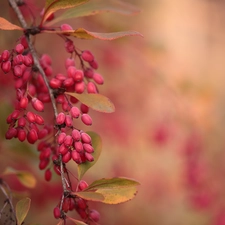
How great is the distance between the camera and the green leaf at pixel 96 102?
903mm

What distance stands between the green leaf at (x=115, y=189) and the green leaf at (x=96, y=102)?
0.16m


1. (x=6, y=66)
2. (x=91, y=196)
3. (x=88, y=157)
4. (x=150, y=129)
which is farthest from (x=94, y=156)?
(x=150, y=129)

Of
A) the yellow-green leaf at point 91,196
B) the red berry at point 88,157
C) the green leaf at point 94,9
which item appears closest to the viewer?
the yellow-green leaf at point 91,196

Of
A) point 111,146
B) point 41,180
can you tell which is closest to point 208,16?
point 111,146

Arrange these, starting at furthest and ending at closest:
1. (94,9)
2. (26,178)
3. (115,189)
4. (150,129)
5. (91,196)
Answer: (150,129) < (26,178) < (94,9) < (115,189) < (91,196)

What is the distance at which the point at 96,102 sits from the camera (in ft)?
3.02

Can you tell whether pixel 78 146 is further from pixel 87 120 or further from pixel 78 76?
pixel 78 76

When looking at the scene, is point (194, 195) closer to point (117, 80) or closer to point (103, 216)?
point (103, 216)

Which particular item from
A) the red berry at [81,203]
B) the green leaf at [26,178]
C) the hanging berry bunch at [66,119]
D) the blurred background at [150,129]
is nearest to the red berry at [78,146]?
the hanging berry bunch at [66,119]

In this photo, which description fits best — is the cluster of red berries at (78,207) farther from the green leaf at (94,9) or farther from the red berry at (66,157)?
the green leaf at (94,9)

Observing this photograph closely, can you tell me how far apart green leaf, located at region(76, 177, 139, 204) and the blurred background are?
1.69 feet

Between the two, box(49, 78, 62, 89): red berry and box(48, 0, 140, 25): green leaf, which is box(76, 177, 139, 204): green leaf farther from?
box(48, 0, 140, 25): green leaf

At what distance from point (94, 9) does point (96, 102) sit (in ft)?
1.01

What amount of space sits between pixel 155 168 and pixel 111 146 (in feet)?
3.80
